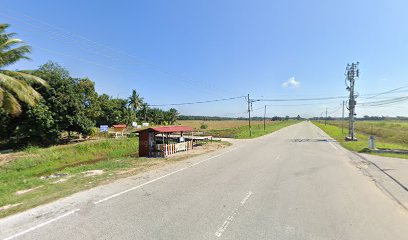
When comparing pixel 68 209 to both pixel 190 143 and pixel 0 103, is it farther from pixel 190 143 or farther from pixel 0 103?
pixel 190 143

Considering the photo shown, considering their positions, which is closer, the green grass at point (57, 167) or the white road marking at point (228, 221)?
the white road marking at point (228, 221)

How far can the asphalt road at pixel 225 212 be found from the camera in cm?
523

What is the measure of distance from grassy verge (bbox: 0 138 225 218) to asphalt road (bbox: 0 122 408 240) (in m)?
1.20

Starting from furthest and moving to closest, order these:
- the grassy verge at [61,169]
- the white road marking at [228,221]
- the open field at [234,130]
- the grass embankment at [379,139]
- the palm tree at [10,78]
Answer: the open field at [234,130] → the grass embankment at [379,139] → the palm tree at [10,78] → the grassy verge at [61,169] → the white road marking at [228,221]

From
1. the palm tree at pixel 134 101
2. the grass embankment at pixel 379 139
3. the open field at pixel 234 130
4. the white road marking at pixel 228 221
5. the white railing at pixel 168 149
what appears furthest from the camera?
the palm tree at pixel 134 101

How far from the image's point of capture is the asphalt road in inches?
206

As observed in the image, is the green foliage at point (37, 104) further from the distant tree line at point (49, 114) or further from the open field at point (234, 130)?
the open field at point (234, 130)

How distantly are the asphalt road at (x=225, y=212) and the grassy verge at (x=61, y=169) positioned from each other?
1200 mm

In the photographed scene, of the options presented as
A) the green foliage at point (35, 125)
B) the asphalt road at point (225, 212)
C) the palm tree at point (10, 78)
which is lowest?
the asphalt road at point (225, 212)

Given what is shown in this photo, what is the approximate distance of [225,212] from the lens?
21.0 feet

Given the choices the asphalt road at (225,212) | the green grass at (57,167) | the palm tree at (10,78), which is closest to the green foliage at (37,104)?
the palm tree at (10,78)

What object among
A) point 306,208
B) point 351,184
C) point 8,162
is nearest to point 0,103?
point 8,162

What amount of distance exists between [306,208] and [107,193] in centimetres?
609

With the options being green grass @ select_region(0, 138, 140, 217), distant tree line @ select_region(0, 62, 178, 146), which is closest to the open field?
green grass @ select_region(0, 138, 140, 217)
